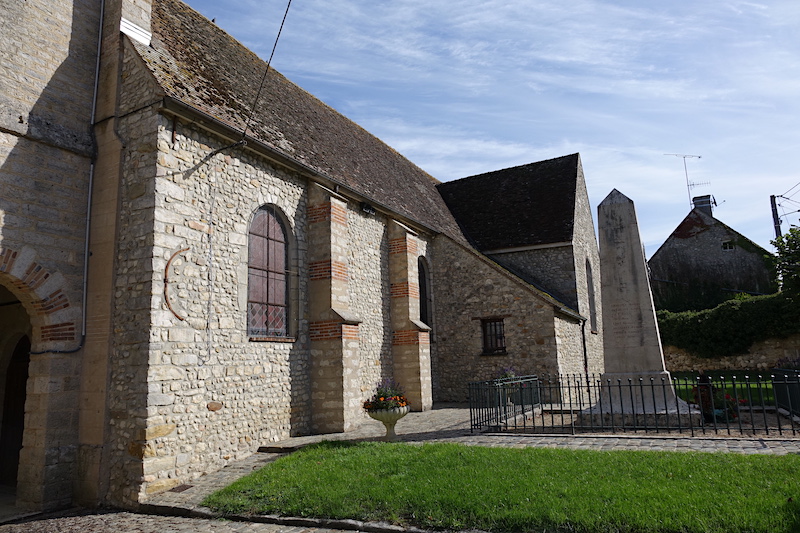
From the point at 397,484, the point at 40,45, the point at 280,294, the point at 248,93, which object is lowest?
the point at 397,484

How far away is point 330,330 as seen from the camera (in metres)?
11.5

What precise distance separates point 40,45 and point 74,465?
7096mm

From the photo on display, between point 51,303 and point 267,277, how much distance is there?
3904 mm

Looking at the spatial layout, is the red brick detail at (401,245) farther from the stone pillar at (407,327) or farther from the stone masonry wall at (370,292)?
the stone masonry wall at (370,292)

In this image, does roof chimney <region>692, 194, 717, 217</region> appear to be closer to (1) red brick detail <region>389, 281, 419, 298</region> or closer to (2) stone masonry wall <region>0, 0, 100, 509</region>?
(1) red brick detail <region>389, 281, 419, 298</region>

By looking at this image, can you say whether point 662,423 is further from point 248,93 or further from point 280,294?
point 248,93

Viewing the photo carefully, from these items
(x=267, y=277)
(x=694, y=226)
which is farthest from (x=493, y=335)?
(x=694, y=226)

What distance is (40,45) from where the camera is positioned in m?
8.88

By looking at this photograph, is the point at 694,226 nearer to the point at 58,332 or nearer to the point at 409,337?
the point at 409,337

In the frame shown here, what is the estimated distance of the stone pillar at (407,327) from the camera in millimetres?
14547

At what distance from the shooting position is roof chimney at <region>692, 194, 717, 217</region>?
33.5 meters

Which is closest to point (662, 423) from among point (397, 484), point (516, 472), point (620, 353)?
point (620, 353)

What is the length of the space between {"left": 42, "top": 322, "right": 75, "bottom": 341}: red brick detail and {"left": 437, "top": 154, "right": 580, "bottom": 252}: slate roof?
1554cm

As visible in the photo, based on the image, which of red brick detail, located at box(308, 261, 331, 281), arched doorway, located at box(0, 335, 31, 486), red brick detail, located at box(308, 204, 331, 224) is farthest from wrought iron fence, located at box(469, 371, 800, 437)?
arched doorway, located at box(0, 335, 31, 486)
